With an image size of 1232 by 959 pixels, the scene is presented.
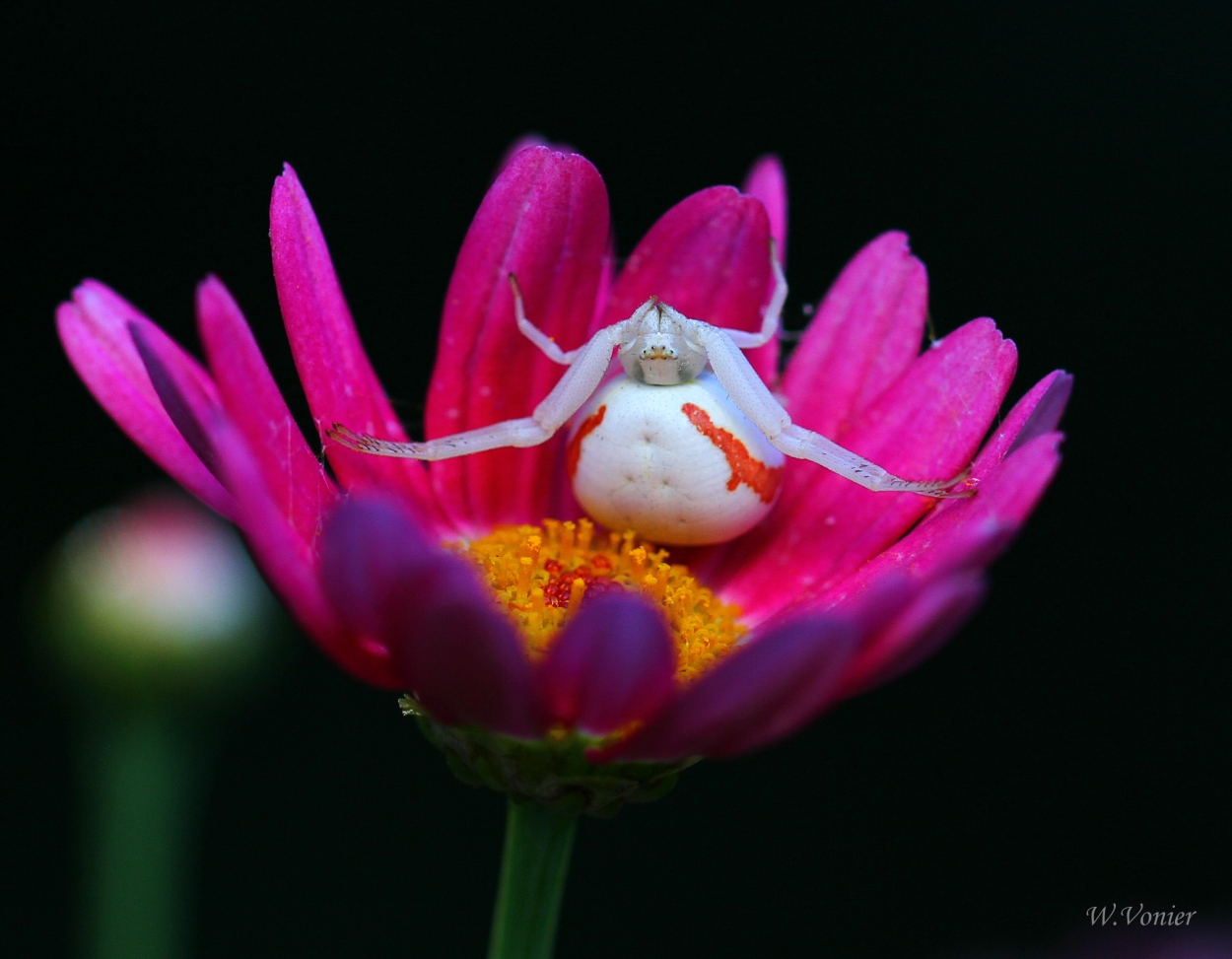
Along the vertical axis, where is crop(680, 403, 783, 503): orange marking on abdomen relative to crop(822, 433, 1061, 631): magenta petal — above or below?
above

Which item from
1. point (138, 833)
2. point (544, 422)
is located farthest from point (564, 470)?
point (138, 833)

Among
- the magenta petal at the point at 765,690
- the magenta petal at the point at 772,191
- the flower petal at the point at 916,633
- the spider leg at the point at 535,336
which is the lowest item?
the magenta petal at the point at 765,690

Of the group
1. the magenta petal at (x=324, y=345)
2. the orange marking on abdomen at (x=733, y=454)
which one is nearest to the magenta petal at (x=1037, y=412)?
the orange marking on abdomen at (x=733, y=454)

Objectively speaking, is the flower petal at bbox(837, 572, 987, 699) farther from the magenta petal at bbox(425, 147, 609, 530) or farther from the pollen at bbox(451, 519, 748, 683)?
the magenta petal at bbox(425, 147, 609, 530)

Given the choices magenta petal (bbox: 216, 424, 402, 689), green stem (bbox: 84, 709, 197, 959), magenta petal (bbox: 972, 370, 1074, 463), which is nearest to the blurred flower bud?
green stem (bbox: 84, 709, 197, 959)

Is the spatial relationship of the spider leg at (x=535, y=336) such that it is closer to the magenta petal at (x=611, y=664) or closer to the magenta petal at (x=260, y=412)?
the magenta petal at (x=260, y=412)

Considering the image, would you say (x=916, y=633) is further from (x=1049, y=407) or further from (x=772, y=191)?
(x=772, y=191)
